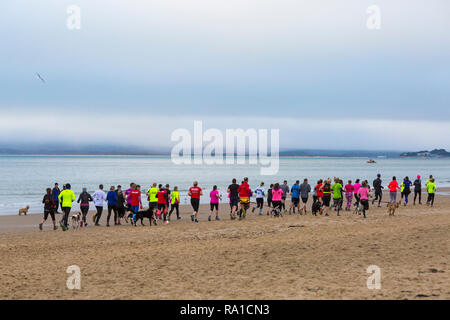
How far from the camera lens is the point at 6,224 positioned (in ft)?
67.2

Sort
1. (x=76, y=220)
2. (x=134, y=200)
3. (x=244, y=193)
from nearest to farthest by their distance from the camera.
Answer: (x=76, y=220)
(x=134, y=200)
(x=244, y=193)

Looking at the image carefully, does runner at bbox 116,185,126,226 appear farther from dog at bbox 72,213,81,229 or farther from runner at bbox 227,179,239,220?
runner at bbox 227,179,239,220

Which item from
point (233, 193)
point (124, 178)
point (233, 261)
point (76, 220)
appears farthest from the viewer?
point (124, 178)

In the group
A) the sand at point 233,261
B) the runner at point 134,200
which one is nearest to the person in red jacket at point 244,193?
the sand at point 233,261

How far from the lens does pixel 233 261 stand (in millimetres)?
10906

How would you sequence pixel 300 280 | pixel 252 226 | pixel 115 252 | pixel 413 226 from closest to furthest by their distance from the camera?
pixel 300 280 → pixel 115 252 → pixel 413 226 → pixel 252 226

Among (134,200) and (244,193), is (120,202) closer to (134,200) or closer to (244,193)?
(134,200)

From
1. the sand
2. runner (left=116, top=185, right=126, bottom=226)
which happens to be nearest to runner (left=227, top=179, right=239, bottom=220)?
the sand

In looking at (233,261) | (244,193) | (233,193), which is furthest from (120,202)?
(233,261)

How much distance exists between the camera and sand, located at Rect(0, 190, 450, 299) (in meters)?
8.31

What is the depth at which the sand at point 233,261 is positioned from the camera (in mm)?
8312

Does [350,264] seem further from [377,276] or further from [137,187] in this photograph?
[137,187]

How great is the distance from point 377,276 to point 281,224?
351 inches
